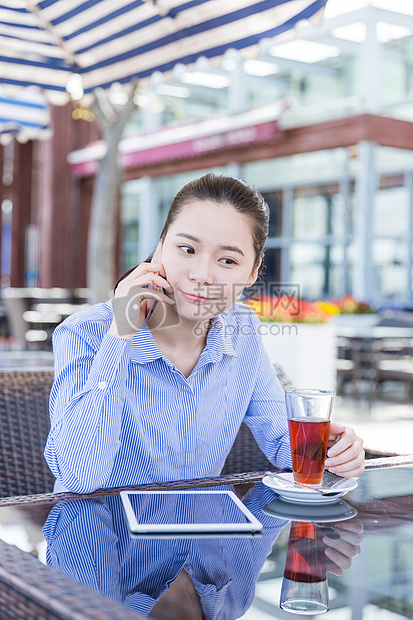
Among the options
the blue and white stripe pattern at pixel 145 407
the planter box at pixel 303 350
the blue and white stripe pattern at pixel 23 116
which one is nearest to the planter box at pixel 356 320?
the planter box at pixel 303 350

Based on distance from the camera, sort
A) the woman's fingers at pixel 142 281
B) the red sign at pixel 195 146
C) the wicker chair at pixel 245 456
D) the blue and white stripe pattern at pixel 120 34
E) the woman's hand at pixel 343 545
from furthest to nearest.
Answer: the red sign at pixel 195 146 → the blue and white stripe pattern at pixel 120 34 → the wicker chair at pixel 245 456 → the woman's fingers at pixel 142 281 → the woman's hand at pixel 343 545

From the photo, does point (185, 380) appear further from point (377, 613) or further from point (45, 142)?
point (45, 142)

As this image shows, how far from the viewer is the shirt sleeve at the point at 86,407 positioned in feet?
4.25

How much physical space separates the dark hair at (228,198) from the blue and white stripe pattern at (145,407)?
0.59 feet

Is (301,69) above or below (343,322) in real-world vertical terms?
above

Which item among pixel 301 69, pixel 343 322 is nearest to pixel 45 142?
pixel 301 69

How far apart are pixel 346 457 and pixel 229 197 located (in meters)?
Answer: 0.58

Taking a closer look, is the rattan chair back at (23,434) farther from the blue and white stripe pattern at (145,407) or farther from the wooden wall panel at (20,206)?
the wooden wall panel at (20,206)

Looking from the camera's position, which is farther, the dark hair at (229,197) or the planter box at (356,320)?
the planter box at (356,320)

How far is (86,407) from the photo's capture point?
4.34ft

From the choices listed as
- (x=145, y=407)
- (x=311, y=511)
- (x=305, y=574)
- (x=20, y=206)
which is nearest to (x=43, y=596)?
Result: (x=305, y=574)

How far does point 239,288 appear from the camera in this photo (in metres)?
1.54

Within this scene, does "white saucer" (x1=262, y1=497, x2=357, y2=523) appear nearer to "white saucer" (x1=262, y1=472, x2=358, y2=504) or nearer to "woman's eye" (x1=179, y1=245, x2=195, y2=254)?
"white saucer" (x1=262, y1=472, x2=358, y2=504)

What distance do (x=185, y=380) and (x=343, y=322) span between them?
7248 millimetres
